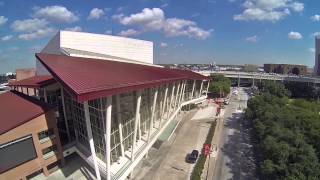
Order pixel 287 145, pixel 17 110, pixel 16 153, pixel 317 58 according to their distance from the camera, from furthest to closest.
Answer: pixel 317 58 → pixel 287 145 → pixel 17 110 → pixel 16 153

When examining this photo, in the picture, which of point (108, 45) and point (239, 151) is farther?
point (108, 45)

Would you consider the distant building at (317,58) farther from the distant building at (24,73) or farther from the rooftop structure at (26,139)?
the rooftop structure at (26,139)

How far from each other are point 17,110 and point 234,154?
33.9m

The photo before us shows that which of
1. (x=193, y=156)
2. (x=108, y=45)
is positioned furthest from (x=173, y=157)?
(x=108, y=45)

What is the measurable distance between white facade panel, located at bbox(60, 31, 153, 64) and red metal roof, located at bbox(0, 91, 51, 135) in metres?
25.8

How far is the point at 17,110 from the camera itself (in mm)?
31500

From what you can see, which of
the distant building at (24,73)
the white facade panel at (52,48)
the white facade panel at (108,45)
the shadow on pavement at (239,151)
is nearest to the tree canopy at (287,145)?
the shadow on pavement at (239,151)

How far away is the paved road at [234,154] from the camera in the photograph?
38406mm

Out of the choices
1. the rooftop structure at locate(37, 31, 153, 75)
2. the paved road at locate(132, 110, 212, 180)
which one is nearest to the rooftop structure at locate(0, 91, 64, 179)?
the paved road at locate(132, 110, 212, 180)

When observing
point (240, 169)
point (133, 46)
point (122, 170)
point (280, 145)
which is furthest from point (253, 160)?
point (133, 46)

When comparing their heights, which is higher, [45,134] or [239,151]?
[45,134]

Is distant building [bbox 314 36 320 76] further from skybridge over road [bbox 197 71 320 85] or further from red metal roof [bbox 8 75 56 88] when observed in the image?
red metal roof [bbox 8 75 56 88]

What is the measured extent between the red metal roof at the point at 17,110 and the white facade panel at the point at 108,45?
25.8m

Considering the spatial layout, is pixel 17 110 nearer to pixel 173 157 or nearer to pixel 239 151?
pixel 173 157
